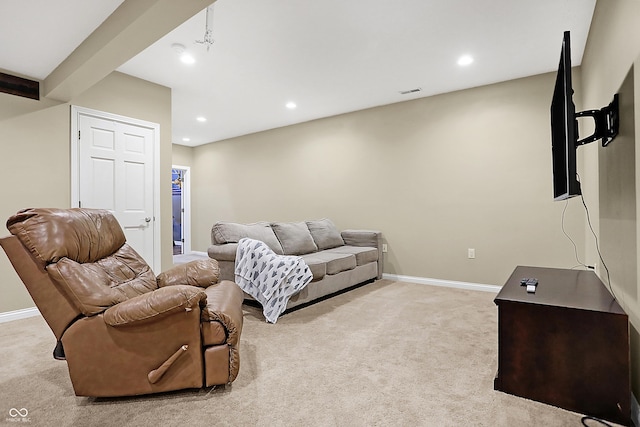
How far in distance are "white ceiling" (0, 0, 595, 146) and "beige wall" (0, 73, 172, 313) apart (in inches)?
12.3

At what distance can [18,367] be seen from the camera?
7.15 feet

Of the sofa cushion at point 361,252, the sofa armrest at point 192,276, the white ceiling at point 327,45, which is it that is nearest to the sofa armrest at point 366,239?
the sofa cushion at point 361,252

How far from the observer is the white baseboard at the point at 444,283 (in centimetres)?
414

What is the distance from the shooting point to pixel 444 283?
445cm

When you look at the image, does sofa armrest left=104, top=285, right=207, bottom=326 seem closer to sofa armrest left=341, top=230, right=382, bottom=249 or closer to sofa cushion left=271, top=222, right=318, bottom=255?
sofa cushion left=271, top=222, right=318, bottom=255

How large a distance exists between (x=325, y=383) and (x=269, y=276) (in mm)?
1345

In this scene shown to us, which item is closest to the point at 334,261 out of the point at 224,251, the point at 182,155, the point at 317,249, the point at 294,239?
the point at 294,239

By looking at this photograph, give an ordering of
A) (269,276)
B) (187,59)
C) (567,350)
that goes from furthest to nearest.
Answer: (187,59) → (269,276) → (567,350)

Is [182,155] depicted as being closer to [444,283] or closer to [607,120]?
[444,283]

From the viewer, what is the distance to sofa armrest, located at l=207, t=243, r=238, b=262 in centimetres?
344

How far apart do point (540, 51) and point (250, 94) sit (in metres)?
3.26

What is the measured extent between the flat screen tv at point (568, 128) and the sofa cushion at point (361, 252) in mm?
2368

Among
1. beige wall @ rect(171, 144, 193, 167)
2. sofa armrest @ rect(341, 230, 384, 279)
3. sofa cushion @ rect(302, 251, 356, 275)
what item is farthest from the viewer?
beige wall @ rect(171, 144, 193, 167)

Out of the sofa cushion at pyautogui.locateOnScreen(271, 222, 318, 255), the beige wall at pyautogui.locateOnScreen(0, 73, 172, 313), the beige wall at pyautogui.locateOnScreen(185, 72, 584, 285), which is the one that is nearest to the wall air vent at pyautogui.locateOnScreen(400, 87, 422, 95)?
the beige wall at pyautogui.locateOnScreen(185, 72, 584, 285)
